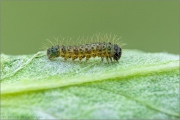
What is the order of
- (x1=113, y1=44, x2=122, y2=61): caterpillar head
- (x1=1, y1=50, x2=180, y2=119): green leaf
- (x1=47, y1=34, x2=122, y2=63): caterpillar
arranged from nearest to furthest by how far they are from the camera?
(x1=1, y1=50, x2=180, y2=119): green leaf, (x1=113, y1=44, x2=122, y2=61): caterpillar head, (x1=47, y1=34, x2=122, y2=63): caterpillar

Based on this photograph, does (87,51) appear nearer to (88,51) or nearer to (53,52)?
(88,51)

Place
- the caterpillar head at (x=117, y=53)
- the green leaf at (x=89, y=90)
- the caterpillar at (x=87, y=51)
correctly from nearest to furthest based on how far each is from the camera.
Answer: the green leaf at (x=89, y=90) < the caterpillar head at (x=117, y=53) < the caterpillar at (x=87, y=51)

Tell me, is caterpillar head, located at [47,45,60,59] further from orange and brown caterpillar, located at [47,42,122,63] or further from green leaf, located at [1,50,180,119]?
green leaf, located at [1,50,180,119]

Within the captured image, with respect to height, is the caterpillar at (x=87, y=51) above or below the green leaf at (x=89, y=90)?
above

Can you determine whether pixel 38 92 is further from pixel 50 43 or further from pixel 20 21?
pixel 20 21

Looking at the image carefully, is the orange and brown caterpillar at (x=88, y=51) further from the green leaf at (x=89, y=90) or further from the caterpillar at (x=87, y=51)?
the green leaf at (x=89, y=90)

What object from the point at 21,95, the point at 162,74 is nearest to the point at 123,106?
the point at 162,74

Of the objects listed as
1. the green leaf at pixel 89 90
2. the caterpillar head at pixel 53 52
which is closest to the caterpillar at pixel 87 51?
the caterpillar head at pixel 53 52

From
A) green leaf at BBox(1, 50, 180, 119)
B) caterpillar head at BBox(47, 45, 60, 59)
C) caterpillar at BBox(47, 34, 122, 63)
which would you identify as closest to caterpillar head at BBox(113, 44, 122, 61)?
caterpillar at BBox(47, 34, 122, 63)
